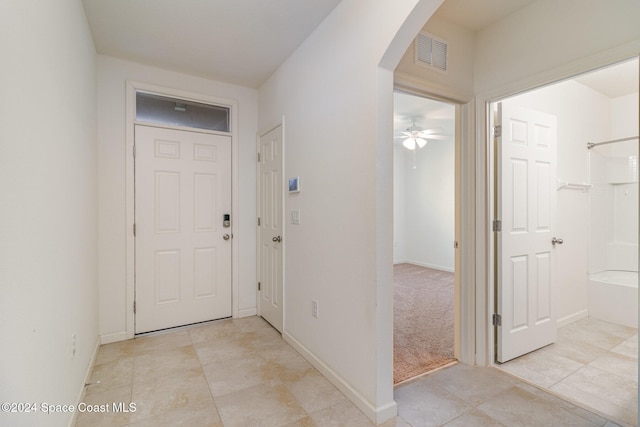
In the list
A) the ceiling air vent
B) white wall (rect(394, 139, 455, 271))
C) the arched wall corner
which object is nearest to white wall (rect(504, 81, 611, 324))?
the ceiling air vent

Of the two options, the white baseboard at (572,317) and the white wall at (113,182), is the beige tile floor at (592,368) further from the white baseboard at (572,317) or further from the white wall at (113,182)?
the white wall at (113,182)

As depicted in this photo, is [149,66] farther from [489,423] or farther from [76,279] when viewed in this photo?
[489,423]

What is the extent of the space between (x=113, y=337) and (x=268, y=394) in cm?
174

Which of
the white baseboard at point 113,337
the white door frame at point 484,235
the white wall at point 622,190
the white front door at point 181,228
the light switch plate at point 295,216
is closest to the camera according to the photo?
the white door frame at point 484,235

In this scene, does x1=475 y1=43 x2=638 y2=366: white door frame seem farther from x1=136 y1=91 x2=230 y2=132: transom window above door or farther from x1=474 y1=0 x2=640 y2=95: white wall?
x1=136 y1=91 x2=230 y2=132: transom window above door

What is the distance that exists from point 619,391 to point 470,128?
201 centimetres

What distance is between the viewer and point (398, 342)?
2.67 meters

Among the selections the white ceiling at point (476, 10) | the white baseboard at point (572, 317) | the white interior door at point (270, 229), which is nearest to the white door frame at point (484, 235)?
the white ceiling at point (476, 10)

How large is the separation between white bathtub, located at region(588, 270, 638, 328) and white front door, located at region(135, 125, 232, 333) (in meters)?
3.97

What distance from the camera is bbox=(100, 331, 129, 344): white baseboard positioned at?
2637 mm

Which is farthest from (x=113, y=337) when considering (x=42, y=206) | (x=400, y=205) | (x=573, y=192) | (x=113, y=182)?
(x=400, y=205)

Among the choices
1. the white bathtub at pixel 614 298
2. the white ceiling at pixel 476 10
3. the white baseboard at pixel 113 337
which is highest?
the white ceiling at pixel 476 10

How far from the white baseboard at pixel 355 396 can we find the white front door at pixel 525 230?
1171mm

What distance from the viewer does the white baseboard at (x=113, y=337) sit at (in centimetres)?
264
